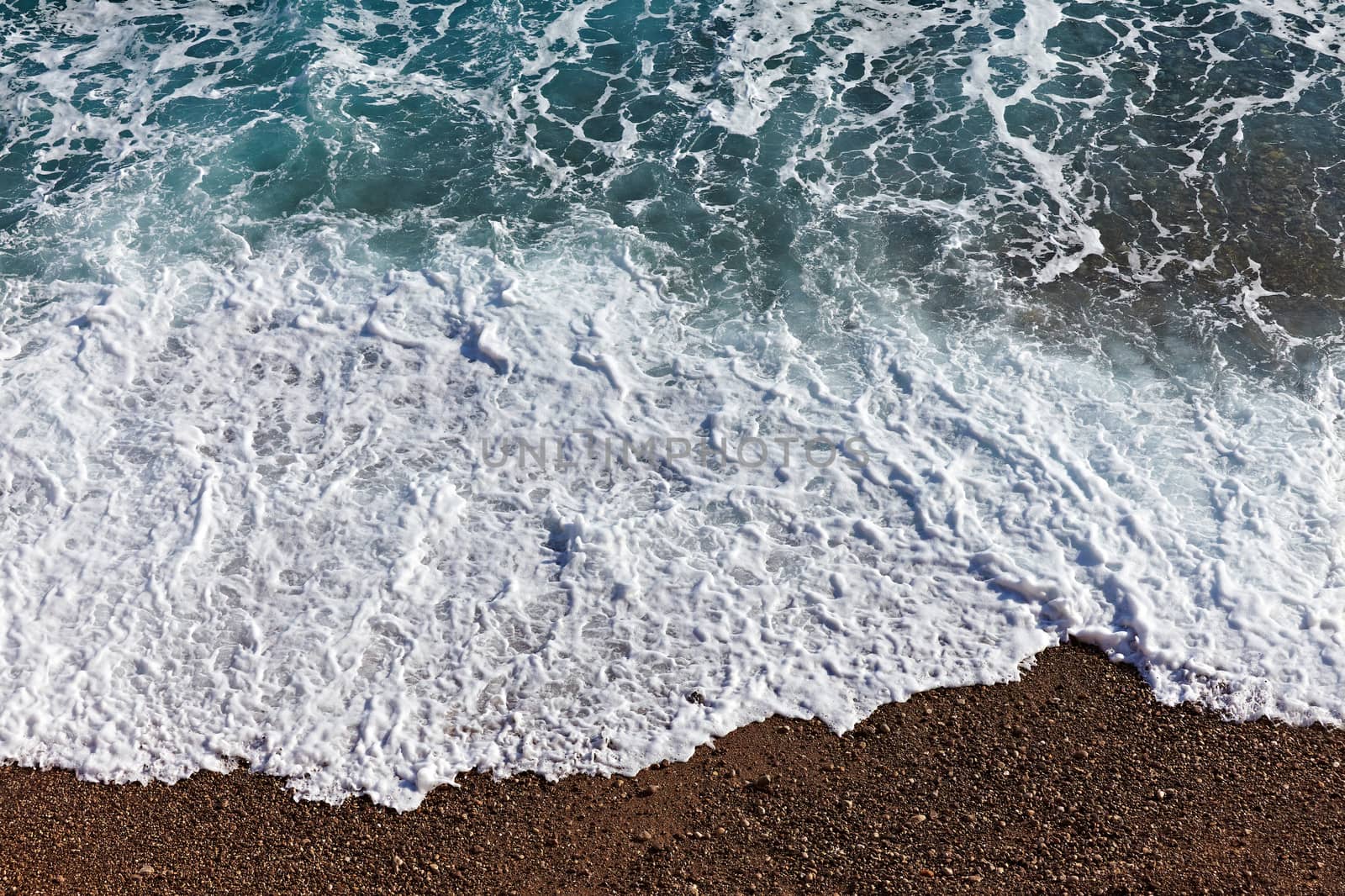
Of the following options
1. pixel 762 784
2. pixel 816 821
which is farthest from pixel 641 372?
pixel 816 821

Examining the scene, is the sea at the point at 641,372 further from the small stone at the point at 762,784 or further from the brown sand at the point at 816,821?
the small stone at the point at 762,784

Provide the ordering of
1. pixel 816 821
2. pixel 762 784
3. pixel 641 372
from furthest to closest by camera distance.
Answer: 1. pixel 641 372
2. pixel 762 784
3. pixel 816 821

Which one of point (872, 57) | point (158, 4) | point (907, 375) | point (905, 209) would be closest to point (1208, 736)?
point (907, 375)

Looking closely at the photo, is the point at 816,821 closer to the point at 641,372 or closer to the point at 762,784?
the point at 762,784

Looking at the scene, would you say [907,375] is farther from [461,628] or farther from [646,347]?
[461,628]

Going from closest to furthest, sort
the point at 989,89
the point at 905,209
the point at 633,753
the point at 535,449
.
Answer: the point at 633,753 < the point at 535,449 < the point at 905,209 < the point at 989,89
